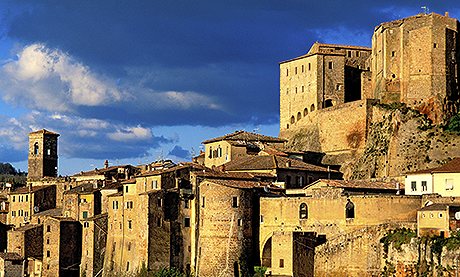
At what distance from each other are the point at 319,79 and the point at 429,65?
16.2m

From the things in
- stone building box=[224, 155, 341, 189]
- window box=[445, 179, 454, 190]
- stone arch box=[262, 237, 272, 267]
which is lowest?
stone arch box=[262, 237, 272, 267]

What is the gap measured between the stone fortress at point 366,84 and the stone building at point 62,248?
2394cm

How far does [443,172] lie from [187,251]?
1811 cm

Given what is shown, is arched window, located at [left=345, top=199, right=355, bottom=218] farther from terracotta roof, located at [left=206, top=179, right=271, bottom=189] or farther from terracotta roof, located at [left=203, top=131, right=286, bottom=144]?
terracotta roof, located at [left=203, top=131, right=286, bottom=144]

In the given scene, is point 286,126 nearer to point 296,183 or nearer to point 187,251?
point 296,183

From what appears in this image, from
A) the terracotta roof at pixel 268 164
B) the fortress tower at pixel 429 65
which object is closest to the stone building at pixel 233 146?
the terracotta roof at pixel 268 164

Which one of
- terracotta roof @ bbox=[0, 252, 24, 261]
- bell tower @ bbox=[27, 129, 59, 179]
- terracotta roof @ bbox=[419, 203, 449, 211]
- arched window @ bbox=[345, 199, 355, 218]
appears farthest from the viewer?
bell tower @ bbox=[27, 129, 59, 179]

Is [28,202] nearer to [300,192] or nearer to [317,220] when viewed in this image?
[300,192]

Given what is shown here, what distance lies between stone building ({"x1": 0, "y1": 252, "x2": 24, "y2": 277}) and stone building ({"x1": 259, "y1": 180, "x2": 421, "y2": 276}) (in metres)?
24.9

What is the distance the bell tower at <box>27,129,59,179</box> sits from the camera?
4070 inches

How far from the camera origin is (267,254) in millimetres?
66938

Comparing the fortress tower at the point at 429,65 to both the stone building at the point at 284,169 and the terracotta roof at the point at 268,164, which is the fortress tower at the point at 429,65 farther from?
the terracotta roof at the point at 268,164

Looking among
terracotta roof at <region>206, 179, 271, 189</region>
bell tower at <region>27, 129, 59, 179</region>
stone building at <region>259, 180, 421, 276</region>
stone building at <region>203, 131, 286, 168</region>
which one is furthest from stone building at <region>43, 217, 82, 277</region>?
bell tower at <region>27, 129, 59, 179</region>

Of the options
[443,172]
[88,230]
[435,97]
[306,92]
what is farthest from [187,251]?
[306,92]
